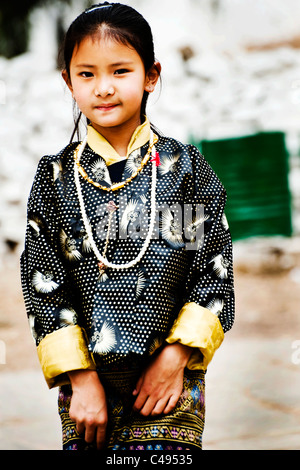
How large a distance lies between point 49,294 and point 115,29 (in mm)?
630

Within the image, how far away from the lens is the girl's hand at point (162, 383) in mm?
1627

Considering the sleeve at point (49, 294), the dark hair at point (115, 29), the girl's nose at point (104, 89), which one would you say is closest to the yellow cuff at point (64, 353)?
the sleeve at point (49, 294)

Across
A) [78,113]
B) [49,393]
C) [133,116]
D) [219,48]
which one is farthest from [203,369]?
[219,48]

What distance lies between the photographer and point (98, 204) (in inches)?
67.2

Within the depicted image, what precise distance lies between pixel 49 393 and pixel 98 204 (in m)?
2.21

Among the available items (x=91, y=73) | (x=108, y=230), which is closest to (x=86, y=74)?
(x=91, y=73)

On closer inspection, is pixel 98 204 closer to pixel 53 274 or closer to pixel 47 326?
pixel 53 274

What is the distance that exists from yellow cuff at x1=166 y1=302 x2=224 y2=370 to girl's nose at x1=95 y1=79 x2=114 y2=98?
0.52m

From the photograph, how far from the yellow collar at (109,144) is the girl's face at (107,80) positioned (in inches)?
2.1

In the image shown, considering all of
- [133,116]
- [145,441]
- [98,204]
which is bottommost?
[145,441]

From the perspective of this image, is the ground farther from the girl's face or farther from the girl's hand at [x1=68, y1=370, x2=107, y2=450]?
the girl's face

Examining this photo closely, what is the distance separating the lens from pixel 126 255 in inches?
65.4

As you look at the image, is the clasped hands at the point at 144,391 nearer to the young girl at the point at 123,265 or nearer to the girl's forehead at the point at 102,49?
the young girl at the point at 123,265

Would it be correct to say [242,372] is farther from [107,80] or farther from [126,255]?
[107,80]
